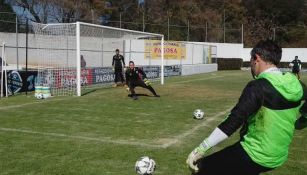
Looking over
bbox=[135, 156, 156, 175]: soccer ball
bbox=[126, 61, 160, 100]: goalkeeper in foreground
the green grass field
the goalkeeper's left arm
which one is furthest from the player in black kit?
the goalkeeper's left arm

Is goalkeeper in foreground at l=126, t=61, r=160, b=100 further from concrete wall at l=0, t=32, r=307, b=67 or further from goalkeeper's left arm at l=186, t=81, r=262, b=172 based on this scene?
goalkeeper's left arm at l=186, t=81, r=262, b=172

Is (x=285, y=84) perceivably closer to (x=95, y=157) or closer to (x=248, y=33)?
(x=95, y=157)

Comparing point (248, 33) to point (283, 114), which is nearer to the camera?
point (283, 114)

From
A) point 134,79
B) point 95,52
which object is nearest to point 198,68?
point 95,52

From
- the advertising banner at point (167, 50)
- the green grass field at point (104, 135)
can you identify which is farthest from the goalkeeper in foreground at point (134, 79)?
the advertising banner at point (167, 50)

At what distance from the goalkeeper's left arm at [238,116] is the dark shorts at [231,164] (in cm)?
14

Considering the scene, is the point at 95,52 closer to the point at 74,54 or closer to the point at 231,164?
the point at 74,54

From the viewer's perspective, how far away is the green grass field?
276 inches

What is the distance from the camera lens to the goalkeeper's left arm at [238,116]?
10.9ft

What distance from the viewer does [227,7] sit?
217 ft

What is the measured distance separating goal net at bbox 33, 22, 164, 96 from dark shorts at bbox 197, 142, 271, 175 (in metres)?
14.4

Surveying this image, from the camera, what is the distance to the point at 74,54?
22047mm

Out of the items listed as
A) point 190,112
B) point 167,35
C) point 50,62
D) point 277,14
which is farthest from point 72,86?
point 277,14

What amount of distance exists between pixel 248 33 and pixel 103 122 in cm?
5527
